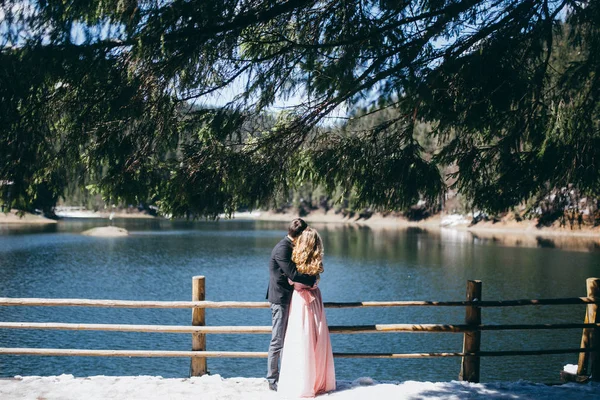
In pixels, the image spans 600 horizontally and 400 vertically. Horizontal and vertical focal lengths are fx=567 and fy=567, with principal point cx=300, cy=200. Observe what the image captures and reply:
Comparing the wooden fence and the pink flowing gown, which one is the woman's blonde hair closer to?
the pink flowing gown

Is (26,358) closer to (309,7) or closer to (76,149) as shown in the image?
(76,149)

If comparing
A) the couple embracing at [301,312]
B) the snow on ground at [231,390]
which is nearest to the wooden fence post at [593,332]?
the snow on ground at [231,390]

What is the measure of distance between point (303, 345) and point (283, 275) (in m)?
0.75

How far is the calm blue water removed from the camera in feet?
41.3

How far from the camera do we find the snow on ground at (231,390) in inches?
240

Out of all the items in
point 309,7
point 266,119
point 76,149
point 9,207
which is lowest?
point 9,207

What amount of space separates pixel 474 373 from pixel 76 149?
17.6 ft

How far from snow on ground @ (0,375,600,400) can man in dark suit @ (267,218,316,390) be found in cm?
62

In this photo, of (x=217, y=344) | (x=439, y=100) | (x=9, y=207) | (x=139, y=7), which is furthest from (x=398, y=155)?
(x=217, y=344)

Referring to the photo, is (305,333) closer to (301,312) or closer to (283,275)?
(301,312)

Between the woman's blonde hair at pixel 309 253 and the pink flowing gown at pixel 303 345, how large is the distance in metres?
0.22

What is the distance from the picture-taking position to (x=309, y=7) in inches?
218

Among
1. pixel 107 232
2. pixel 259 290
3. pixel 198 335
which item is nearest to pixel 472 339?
pixel 198 335

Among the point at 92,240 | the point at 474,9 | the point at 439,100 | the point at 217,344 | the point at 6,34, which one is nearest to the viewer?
the point at 6,34
